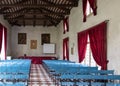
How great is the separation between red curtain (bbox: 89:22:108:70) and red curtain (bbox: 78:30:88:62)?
1.79m

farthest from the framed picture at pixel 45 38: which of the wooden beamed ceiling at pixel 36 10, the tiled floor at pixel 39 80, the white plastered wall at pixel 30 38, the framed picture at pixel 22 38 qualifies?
the tiled floor at pixel 39 80

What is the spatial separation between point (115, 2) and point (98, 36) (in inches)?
92.0

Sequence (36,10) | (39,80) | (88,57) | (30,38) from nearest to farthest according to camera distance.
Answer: (39,80), (88,57), (36,10), (30,38)

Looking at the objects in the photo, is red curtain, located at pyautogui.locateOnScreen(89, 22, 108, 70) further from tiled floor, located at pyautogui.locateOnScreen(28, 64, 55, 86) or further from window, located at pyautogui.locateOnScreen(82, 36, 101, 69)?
tiled floor, located at pyautogui.locateOnScreen(28, 64, 55, 86)

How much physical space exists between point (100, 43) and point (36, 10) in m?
13.6

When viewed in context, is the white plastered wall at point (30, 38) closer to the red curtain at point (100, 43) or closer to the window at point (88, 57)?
the window at point (88, 57)

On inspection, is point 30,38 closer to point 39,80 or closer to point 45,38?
point 45,38

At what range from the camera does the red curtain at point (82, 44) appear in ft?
47.3

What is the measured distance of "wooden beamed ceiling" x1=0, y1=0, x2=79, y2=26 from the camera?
17.4m

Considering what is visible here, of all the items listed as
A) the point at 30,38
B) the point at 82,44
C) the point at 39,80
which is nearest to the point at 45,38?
the point at 30,38

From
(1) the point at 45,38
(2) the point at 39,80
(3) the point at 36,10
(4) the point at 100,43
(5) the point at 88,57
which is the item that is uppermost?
(3) the point at 36,10

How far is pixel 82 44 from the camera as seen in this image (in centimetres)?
1518

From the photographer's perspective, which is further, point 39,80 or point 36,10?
point 36,10

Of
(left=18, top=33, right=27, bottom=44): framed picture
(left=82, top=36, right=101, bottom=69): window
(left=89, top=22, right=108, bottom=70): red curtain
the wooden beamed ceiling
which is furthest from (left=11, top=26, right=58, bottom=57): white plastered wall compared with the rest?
(left=89, top=22, right=108, bottom=70): red curtain
